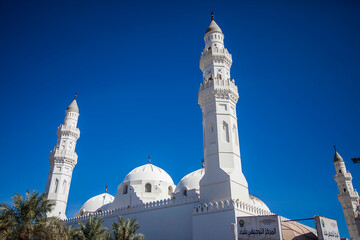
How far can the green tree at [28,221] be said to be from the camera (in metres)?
15.1

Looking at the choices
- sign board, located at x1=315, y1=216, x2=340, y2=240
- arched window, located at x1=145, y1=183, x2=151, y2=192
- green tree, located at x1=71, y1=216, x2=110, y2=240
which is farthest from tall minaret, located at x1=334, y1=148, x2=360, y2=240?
green tree, located at x1=71, y1=216, x2=110, y2=240

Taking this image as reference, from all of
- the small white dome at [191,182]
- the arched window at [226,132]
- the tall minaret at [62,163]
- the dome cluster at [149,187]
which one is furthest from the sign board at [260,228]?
the tall minaret at [62,163]

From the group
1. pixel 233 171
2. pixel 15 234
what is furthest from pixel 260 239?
pixel 15 234

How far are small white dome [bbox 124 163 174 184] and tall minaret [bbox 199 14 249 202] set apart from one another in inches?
389

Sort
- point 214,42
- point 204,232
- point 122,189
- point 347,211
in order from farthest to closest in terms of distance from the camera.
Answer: point 347,211
point 122,189
point 214,42
point 204,232

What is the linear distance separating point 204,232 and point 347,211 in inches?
1090

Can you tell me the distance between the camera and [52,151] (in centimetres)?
3247

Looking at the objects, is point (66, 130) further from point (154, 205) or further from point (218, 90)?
point (218, 90)

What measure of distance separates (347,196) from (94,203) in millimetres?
31600

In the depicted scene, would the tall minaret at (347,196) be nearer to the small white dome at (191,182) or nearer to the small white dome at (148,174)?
the small white dome at (191,182)

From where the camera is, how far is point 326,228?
15852 mm

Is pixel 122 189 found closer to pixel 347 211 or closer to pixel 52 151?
pixel 52 151

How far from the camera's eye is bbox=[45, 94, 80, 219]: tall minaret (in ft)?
99.4

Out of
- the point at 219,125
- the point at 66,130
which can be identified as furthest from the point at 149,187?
the point at 66,130
